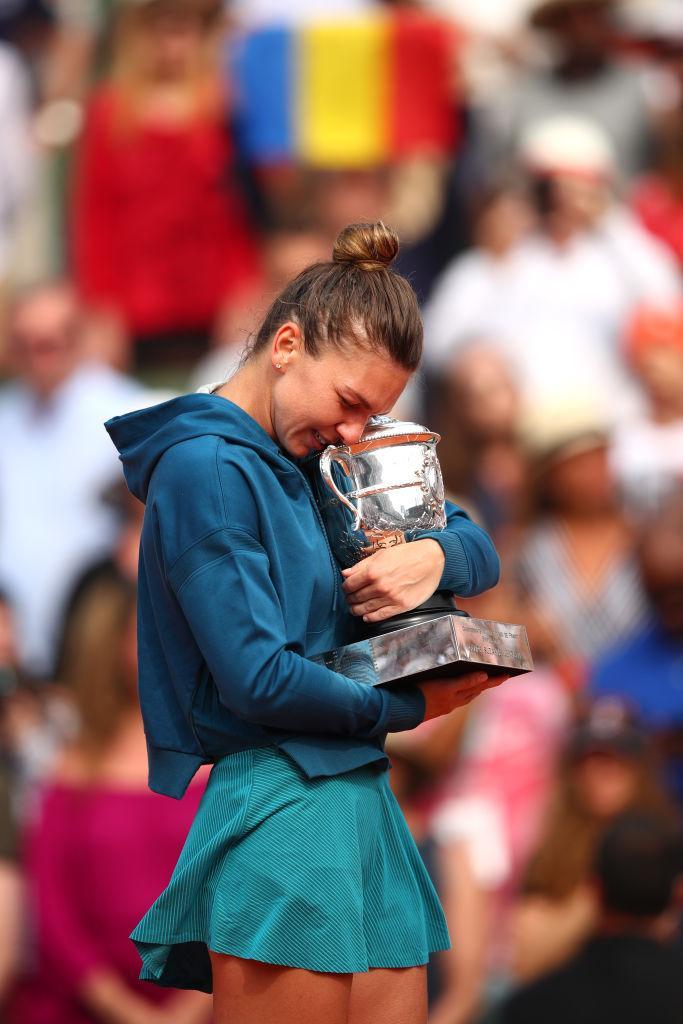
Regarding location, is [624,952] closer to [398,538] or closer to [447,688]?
[447,688]

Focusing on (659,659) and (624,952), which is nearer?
(624,952)

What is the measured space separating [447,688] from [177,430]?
601mm

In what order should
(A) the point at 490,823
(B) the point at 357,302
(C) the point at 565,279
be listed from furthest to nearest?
(C) the point at 565,279 < (A) the point at 490,823 < (B) the point at 357,302

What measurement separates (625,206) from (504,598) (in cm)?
248

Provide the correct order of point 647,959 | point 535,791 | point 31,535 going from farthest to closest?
1. point 31,535
2. point 535,791
3. point 647,959

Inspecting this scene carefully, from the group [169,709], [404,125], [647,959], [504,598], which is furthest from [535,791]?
[404,125]

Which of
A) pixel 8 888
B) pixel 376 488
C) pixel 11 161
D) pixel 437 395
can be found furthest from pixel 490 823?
pixel 11 161

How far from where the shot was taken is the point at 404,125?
786cm

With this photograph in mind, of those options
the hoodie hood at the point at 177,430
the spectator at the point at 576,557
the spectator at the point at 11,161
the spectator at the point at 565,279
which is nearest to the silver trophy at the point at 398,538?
the hoodie hood at the point at 177,430

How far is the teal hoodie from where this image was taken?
2473 millimetres

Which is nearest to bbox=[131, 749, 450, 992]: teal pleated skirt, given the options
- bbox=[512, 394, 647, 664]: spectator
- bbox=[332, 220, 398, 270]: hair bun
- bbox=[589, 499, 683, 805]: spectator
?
bbox=[332, 220, 398, 270]: hair bun

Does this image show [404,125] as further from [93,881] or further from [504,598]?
[93,881]

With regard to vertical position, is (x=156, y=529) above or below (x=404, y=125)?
below

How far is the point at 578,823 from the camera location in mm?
5098
